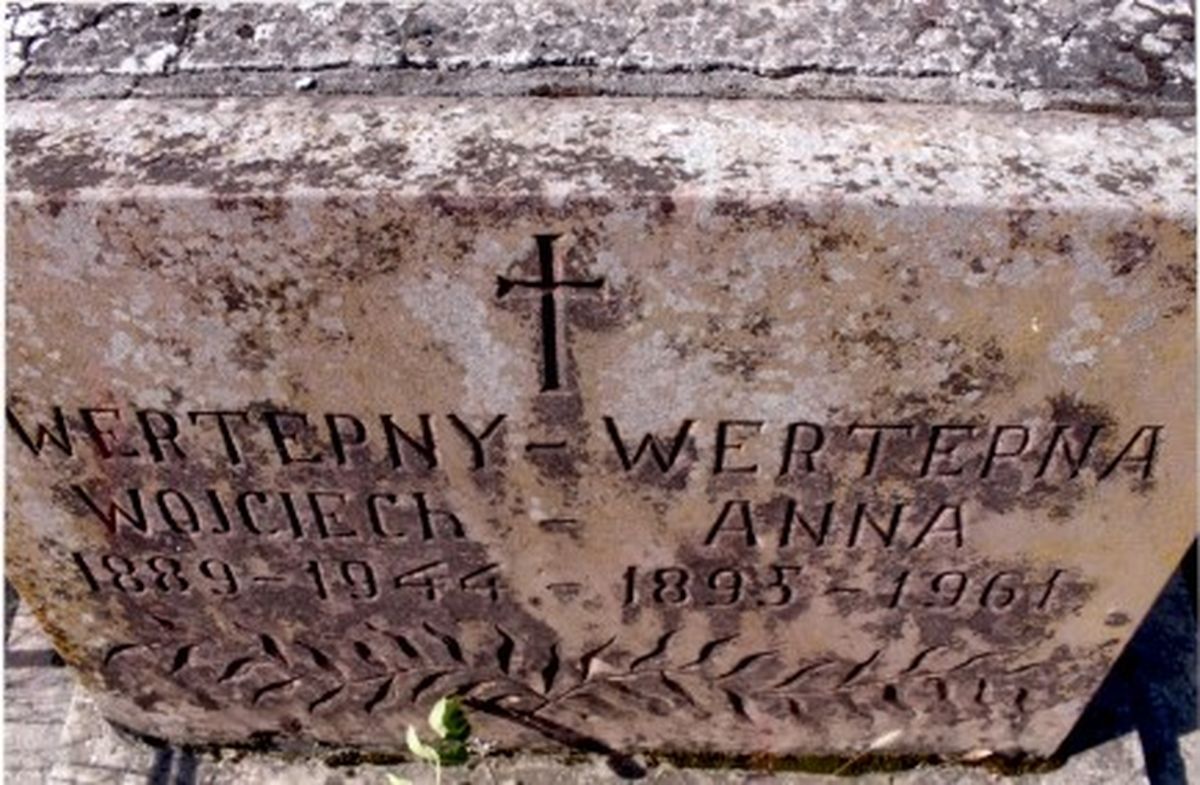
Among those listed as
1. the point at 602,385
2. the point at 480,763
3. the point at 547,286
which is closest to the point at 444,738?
the point at 480,763

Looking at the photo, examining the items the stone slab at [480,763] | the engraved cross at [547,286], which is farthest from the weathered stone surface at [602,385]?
the stone slab at [480,763]

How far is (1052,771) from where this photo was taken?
236 centimetres


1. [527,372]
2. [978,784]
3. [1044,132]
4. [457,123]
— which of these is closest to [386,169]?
[457,123]

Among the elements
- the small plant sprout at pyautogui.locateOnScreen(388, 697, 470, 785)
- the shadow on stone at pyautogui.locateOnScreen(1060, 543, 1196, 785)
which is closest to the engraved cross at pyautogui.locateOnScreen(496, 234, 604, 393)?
the small plant sprout at pyautogui.locateOnScreen(388, 697, 470, 785)

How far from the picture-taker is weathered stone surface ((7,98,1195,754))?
1.36m

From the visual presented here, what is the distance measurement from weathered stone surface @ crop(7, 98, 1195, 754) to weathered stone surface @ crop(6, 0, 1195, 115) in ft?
0.14

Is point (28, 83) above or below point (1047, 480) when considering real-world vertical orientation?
above

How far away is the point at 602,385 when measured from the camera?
60.3 inches

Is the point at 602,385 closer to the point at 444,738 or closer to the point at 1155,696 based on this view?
the point at 444,738

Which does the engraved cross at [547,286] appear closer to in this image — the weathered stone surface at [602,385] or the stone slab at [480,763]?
the weathered stone surface at [602,385]

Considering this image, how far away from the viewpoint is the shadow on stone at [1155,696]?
238 centimetres

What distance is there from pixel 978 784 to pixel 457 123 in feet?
5.34

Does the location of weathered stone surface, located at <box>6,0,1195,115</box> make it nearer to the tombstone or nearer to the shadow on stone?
the tombstone

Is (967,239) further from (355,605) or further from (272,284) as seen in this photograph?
(355,605)
